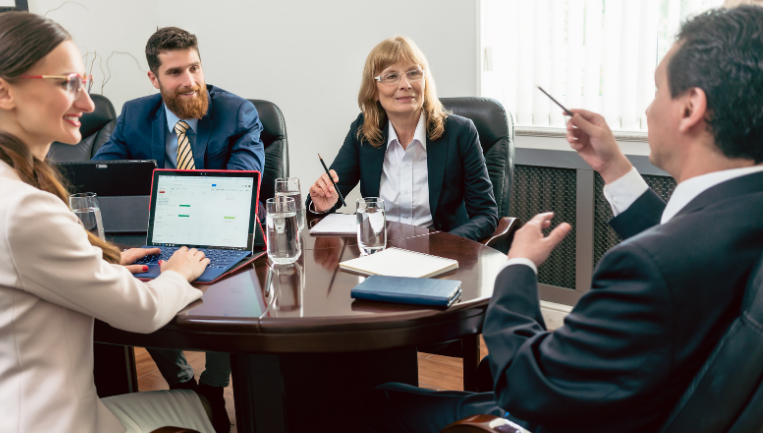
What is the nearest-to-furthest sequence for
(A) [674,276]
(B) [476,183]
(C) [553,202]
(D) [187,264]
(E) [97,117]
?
1. (A) [674,276]
2. (D) [187,264]
3. (B) [476,183]
4. (C) [553,202]
5. (E) [97,117]

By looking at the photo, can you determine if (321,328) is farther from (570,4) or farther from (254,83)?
(254,83)

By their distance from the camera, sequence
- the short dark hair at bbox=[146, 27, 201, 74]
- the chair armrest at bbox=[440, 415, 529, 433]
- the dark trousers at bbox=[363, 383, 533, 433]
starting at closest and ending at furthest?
the chair armrest at bbox=[440, 415, 529, 433]
the dark trousers at bbox=[363, 383, 533, 433]
the short dark hair at bbox=[146, 27, 201, 74]

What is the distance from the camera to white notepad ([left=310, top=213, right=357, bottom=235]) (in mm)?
1768

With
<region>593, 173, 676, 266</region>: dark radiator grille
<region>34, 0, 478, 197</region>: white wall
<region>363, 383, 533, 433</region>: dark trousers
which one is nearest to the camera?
<region>363, 383, 533, 433</region>: dark trousers

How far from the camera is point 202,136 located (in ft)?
7.79

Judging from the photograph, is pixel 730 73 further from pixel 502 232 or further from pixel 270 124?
pixel 270 124

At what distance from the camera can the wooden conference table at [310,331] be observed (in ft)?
3.54

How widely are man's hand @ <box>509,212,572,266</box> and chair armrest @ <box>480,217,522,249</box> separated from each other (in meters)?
0.96

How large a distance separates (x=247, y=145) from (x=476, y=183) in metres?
0.92

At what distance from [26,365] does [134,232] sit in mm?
861

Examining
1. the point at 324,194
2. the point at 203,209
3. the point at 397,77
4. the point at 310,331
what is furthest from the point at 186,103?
the point at 310,331

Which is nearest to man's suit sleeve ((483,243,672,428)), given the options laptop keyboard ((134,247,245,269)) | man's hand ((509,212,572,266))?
man's hand ((509,212,572,266))

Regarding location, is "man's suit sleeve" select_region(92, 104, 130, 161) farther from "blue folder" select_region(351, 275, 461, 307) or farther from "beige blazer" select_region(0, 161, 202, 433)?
"blue folder" select_region(351, 275, 461, 307)

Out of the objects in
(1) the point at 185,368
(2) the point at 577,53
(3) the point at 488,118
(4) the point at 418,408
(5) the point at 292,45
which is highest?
(5) the point at 292,45
